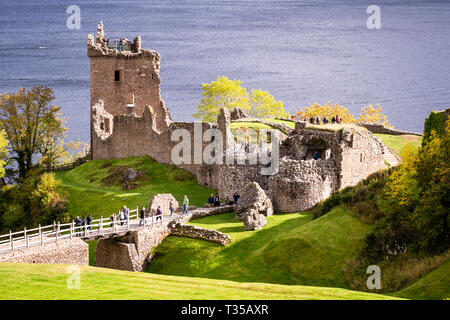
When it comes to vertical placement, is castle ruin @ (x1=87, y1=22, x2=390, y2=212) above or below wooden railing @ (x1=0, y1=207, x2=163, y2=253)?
above

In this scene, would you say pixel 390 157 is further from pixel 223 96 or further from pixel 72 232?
pixel 223 96

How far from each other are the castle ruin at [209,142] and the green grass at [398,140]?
2.03 metres

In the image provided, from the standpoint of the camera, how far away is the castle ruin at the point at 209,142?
53469mm

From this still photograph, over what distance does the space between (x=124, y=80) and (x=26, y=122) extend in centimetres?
1214

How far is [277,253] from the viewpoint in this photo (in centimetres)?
4331

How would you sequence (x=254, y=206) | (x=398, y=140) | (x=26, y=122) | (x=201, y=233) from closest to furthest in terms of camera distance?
(x=201, y=233), (x=254, y=206), (x=398, y=140), (x=26, y=122)

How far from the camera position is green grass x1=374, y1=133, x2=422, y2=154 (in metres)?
64.8

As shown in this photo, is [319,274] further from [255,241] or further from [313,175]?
[313,175]

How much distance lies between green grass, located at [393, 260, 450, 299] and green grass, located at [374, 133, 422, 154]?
3003cm

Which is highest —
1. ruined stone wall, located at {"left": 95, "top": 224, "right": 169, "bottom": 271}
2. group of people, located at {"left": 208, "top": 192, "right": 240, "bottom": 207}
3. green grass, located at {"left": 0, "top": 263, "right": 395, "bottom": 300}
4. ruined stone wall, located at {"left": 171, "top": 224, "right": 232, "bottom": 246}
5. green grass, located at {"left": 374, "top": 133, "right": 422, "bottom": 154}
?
green grass, located at {"left": 374, "top": 133, "right": 422, "bottom": 154}

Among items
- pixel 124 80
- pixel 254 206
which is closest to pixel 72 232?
pixel 254 206

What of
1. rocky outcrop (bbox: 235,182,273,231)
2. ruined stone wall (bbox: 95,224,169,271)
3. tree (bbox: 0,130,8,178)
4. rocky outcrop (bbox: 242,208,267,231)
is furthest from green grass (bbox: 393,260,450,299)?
tree (bbox: 0,130,8,178)

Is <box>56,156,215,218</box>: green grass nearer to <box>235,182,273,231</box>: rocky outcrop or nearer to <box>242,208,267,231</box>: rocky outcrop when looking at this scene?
<box>235,182,273,231</box>: rocky outcrop

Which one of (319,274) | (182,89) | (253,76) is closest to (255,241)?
(319,274)
